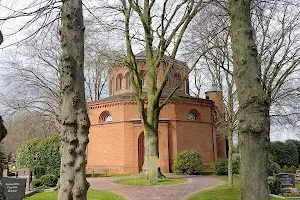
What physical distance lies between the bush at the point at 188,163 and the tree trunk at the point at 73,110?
19382 millimetres

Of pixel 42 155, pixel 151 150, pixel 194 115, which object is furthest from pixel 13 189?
pixel 194 115

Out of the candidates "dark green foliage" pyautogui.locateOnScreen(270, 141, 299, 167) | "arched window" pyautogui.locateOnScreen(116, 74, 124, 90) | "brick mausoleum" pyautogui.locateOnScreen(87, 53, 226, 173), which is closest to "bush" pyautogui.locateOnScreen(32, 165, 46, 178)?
"brick mausoleum" pyautogui.locateOnScreen(87, 53, 226, 173)

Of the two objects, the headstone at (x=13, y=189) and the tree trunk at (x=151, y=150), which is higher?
the tree trunk at (x=151, y=150)

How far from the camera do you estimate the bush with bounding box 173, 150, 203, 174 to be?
24.2 m

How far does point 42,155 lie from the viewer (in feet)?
72.9

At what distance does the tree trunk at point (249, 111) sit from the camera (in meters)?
4.71

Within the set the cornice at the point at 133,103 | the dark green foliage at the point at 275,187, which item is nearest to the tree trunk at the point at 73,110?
the dark green foliage at the point at 275,187

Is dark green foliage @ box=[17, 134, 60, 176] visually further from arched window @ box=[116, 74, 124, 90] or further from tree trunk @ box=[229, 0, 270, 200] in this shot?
tree trunk @ box=[229, 0, 270, 200]

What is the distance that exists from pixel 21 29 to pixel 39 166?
54.7 ft

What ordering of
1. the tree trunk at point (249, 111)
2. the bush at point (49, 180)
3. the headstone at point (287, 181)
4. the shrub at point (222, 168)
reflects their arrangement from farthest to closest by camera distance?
the shrub at point (222, 168) → the bush at point (49, 180) → the headstone at point (287, 181) → the tree trunk at point (249, 111)

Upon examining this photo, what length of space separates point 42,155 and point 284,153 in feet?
84.0

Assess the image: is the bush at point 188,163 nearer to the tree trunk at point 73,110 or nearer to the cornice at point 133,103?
the cornice at point 133,103

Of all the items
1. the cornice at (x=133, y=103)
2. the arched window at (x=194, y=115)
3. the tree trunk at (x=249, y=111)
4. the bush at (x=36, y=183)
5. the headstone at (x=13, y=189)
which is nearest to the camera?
the tree trunk at (x=249, y=111)

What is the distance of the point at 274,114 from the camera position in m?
20.8
